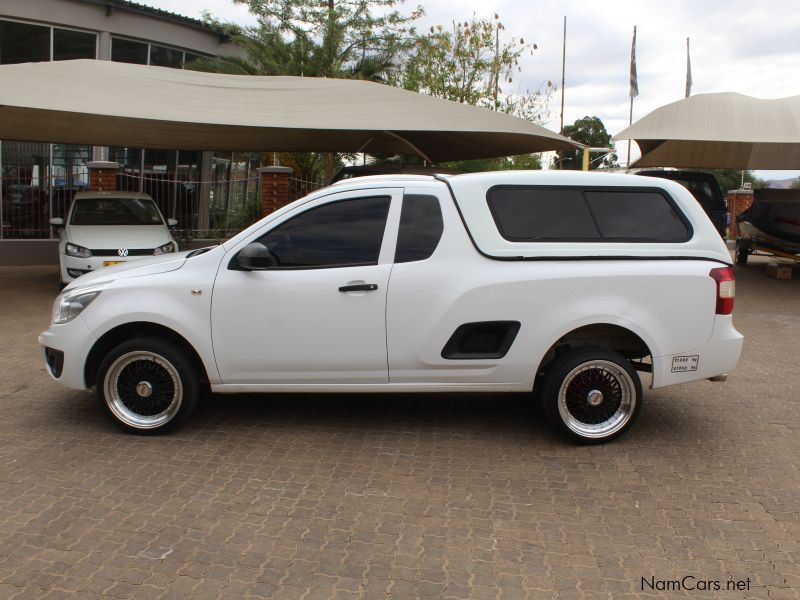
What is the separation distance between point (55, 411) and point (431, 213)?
341 cm

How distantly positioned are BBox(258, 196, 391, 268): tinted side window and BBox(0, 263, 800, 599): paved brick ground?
51.5 inches

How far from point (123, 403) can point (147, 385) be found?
0.78 ft

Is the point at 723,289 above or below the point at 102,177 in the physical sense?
below

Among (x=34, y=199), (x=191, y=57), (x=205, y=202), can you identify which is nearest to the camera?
(x=34, y=199)

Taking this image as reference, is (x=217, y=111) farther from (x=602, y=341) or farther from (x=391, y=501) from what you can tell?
(x=391, y=501)

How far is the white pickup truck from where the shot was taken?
5.05m

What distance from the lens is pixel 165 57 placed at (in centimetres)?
2080

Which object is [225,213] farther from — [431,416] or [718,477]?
[718,477]

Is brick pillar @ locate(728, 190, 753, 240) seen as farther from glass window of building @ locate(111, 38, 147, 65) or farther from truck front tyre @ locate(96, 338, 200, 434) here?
truck front tyre @ locate(96, 338, 200, 434)

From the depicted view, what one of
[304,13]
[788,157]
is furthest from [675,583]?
[304,13]

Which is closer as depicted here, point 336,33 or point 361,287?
point 361,287

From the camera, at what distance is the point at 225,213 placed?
21.2 meters

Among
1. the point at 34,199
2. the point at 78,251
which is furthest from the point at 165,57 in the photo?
the point at 78,251

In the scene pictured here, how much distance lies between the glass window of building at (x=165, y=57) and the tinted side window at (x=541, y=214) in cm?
1775
